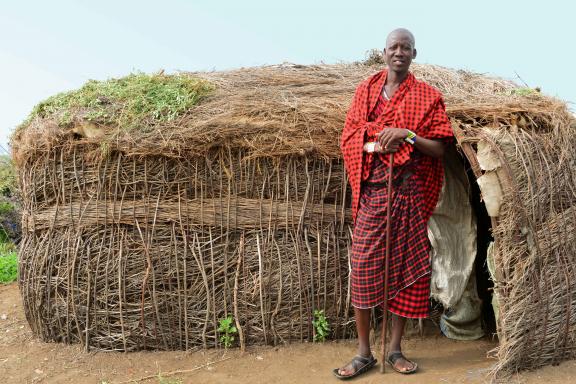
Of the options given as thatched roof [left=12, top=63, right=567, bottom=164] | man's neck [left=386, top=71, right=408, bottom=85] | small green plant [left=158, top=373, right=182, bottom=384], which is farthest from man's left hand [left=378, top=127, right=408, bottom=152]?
small green plant [left=158, top=373, right=182, bottom=384]

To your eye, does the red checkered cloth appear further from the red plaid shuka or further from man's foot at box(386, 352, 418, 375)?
man's foot at box(386, 352, 418, 375)

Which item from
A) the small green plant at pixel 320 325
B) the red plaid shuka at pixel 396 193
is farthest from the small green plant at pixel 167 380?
the red plaid shuka at pixel 396 193

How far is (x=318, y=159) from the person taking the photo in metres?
5.00

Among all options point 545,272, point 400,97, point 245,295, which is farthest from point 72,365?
point 545,272

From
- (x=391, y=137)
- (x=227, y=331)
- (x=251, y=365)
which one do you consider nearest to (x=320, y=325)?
(x=251, y=365)

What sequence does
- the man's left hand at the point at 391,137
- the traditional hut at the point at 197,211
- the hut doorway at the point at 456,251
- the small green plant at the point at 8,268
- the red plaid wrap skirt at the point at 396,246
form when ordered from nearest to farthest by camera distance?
the man's left hand at the point at 391,137, the red plaid wrap skirt at the point at 396,246, the hut doorway at the point at 456,251, the traditional hut at the point at 197,211, the small green plant at the point at 8,268

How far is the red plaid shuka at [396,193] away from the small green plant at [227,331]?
3.84 ft

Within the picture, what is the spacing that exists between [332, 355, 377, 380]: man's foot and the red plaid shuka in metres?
0.39

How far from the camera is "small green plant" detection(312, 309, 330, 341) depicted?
5.09 meters

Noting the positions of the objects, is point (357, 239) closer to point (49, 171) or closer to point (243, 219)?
point (243, 219)

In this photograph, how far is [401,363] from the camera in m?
4.47

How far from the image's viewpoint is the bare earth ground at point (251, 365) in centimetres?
442

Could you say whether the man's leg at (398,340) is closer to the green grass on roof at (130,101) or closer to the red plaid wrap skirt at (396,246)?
the red plaid wrap skirt at (396,246)

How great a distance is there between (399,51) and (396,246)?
129cm
